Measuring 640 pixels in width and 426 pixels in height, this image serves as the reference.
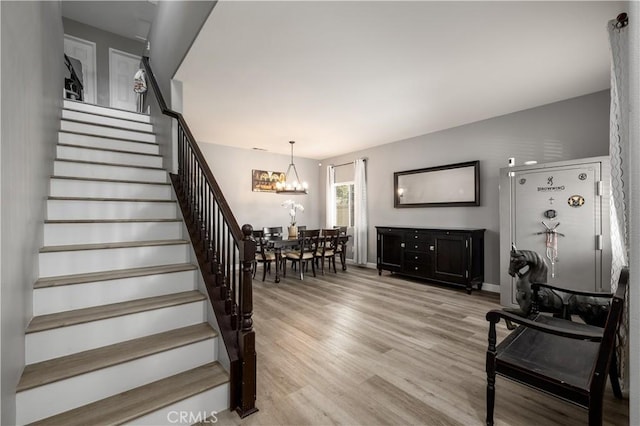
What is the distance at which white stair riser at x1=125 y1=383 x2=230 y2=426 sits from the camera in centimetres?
152

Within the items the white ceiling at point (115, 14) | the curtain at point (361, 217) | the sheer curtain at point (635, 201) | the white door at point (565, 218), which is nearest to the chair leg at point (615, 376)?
the sheer curtain at point (635, 201)

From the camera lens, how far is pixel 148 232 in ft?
8.23

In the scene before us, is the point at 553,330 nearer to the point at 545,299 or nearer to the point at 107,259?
the point at 545,299

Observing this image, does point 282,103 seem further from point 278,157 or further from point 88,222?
point 278,157

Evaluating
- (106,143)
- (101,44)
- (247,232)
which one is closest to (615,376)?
(247,232)

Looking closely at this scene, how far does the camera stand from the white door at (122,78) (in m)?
5.91

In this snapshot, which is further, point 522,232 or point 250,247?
point 522,232

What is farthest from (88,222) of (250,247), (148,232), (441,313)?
(441,313)

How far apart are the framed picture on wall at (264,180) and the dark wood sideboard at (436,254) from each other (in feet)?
9.66

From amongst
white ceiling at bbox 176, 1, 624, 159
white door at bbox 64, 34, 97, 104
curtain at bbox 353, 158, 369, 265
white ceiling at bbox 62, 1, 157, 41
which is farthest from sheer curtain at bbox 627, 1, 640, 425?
white door at bbox 64, 34, 97, 104

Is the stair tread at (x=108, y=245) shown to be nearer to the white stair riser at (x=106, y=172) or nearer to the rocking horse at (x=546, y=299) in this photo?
the white stair riser at (x=106, y=172)

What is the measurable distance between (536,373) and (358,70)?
9.59 ft

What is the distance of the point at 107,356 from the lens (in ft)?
5.38

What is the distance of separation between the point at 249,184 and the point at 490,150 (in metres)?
4.96
